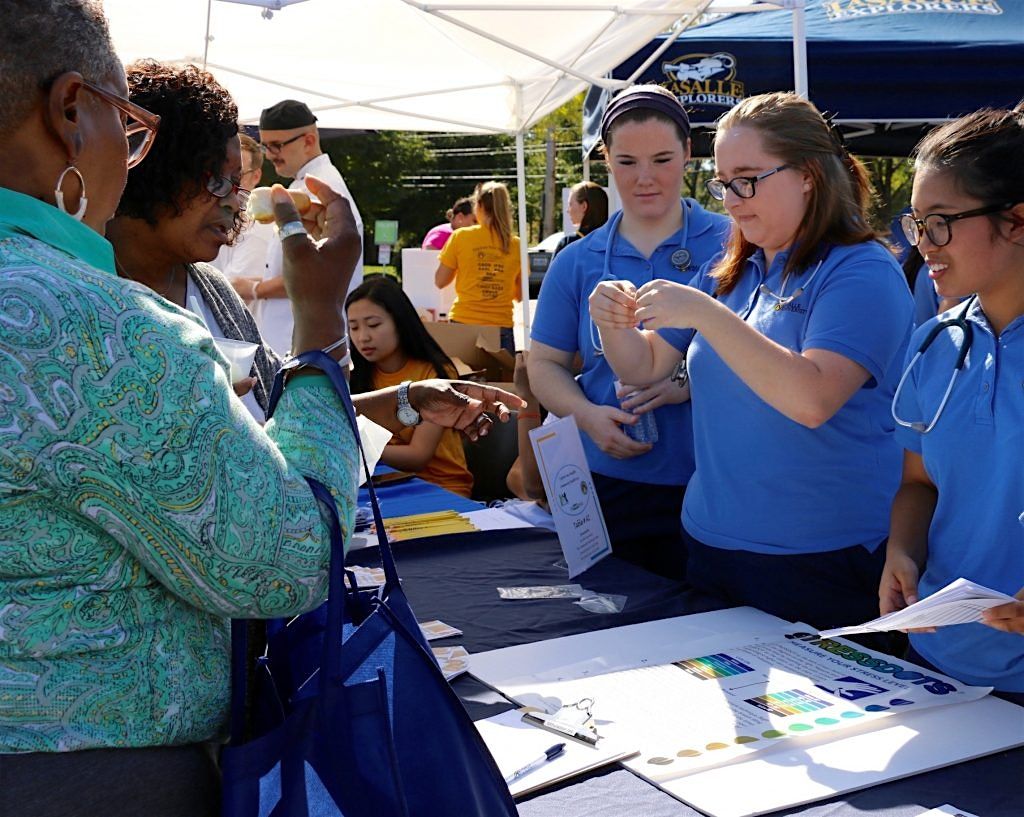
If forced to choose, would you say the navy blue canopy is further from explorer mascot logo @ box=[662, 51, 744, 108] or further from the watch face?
the watch face

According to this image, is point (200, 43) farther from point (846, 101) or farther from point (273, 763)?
point (273, 763)

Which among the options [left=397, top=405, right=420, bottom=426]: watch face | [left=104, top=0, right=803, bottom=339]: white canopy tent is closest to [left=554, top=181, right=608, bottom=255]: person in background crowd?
[left=104, top=0, right=803, bottom=339]: white canopy tent

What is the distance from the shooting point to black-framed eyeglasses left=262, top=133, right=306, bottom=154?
4.21 meters

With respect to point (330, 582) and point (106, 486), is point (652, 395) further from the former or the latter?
point (106, 486)

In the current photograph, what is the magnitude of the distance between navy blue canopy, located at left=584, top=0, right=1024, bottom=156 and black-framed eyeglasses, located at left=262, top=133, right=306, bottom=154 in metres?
2.02

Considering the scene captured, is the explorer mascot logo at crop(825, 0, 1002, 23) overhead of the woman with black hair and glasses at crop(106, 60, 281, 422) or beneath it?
overhead

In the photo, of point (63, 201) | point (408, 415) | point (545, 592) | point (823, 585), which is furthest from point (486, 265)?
point (63, 201)

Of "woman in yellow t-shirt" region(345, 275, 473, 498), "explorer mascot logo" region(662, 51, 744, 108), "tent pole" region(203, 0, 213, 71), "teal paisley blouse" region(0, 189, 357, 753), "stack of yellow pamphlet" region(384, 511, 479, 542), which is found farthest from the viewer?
"tent pole" region(203, 0, 213, 71)

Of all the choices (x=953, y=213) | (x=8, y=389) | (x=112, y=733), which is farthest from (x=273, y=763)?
(x=953, y=213)

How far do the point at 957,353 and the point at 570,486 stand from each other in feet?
3.26

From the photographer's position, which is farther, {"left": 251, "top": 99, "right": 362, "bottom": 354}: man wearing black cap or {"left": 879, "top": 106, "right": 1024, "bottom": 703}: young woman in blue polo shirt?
{"left": 251, "top": 99, "right": 362, "bottom": 354}: man wearing black cap

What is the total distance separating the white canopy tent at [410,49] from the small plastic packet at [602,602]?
134 inches

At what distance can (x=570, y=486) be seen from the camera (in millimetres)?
2383

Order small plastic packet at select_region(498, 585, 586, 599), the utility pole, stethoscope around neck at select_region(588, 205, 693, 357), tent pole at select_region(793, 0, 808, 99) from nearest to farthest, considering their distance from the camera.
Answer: small plastic packet at select_region(498, 585, 586, 599), stethoscope around neck at select_region(588, 205, 693, 357), tent pole at select_region(793, 0, 808, 99), the utility pole
